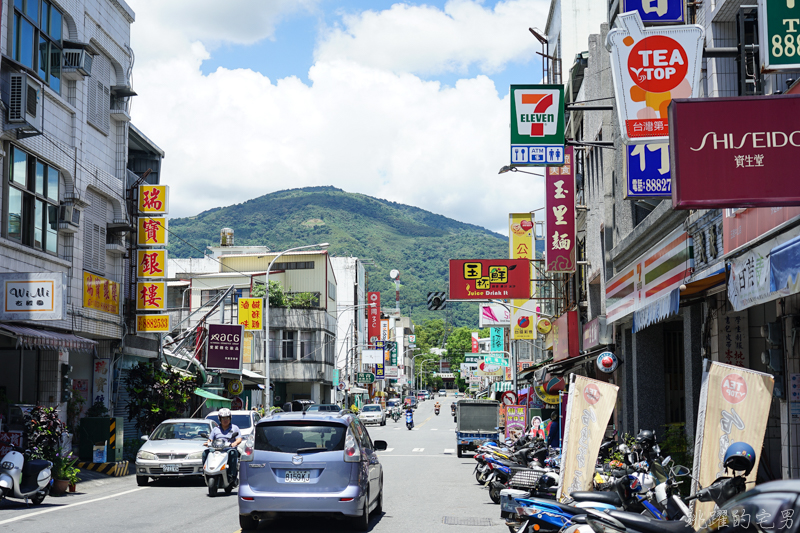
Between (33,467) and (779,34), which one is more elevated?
(779,34)

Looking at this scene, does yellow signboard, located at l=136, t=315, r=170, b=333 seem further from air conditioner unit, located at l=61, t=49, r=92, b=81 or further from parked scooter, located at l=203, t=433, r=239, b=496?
parked scooter, located at l=203, t=433, r=239, b=496

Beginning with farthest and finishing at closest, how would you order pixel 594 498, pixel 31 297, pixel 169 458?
1. pixel 169 458
2. pixel 31 297
3. pixel 594 498

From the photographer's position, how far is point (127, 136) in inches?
1091

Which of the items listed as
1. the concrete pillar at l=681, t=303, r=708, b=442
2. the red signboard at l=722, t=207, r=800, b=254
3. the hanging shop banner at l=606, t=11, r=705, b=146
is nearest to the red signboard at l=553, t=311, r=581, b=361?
the concrete pillar at l=681, t=303, r=708, b=442

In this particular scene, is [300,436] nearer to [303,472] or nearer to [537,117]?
[303,472]

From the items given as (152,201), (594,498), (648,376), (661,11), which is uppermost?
(661,11)

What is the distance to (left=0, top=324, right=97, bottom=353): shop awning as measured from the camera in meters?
17.5

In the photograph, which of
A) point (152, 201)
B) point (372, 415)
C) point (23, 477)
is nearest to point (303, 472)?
point (23, 477)

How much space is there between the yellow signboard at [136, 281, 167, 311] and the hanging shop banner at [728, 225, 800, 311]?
19810 mm

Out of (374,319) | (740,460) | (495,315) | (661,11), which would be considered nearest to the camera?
(740,460)

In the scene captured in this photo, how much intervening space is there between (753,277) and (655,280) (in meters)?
7.32

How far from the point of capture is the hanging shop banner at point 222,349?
118 feet

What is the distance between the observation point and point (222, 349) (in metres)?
36.3

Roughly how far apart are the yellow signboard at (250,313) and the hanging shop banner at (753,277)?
36.5 m
